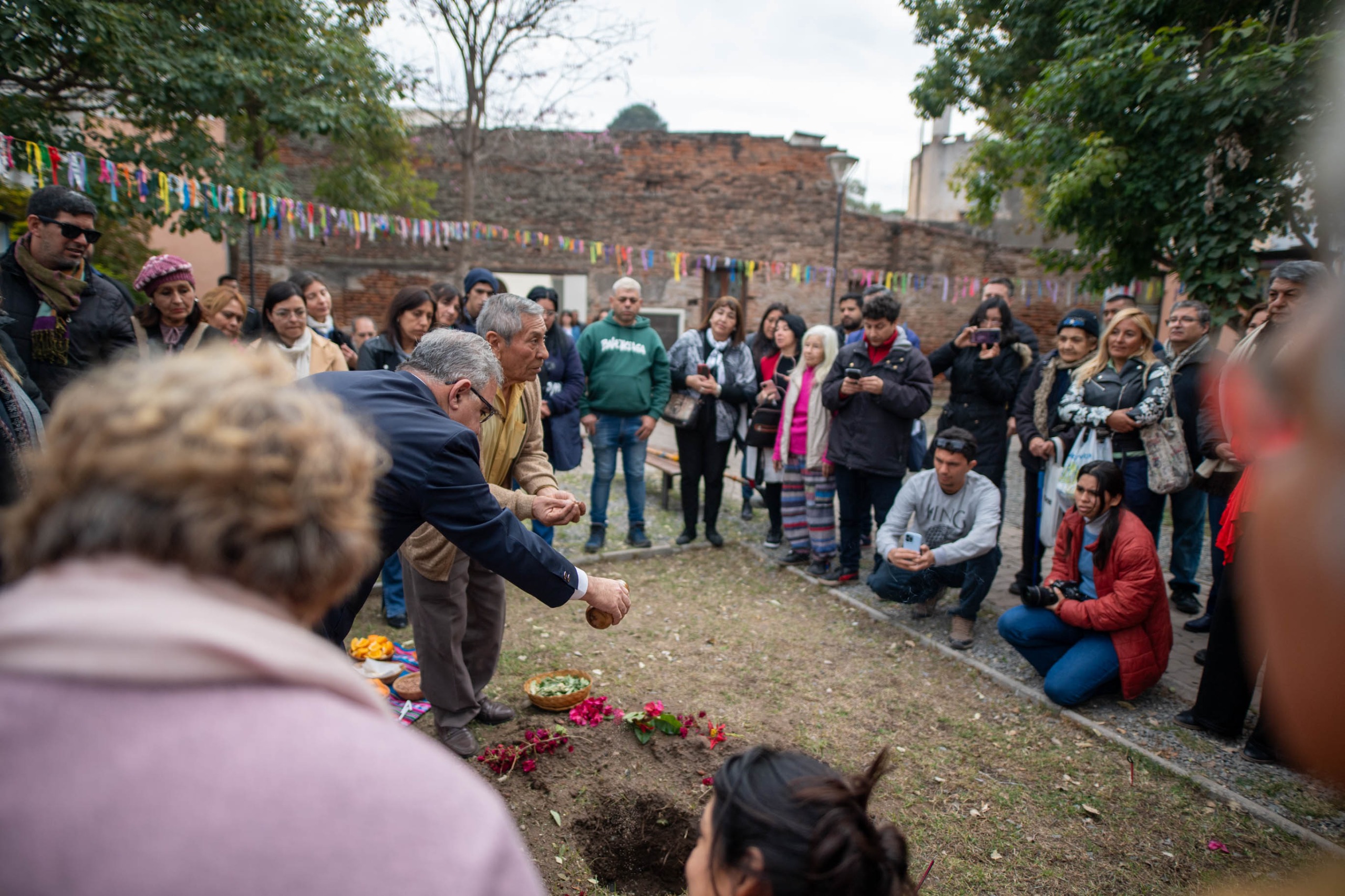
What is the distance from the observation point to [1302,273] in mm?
4105

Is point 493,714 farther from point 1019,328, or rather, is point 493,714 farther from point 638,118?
point 638,118

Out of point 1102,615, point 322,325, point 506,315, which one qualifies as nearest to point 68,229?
point 322,325

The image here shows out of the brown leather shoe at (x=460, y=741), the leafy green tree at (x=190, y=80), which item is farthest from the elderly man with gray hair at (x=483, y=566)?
the leafy green tree at (x=190, y=80)

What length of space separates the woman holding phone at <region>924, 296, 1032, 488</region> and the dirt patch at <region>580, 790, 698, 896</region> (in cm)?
366

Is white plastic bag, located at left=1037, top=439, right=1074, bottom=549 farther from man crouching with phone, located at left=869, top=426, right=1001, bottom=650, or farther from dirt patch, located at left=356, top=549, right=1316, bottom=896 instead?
dirt patch, located at left=356, top=549, right=1316, bottom=896

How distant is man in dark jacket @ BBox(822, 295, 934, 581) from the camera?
5.50m

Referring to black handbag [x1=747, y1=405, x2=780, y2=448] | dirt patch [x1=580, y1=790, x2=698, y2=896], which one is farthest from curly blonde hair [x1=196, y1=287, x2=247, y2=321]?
black handbag [x1=747, y1=405, x2=780, y2=448]

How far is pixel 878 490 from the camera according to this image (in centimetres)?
570

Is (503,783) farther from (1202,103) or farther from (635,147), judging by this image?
(635,147)

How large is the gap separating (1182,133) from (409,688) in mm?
8205

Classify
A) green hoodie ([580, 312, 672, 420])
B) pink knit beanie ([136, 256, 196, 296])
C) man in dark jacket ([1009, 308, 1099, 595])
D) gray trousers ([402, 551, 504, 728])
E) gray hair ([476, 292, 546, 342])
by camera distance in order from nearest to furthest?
1. gray trousers ([402, 551, 504, 728])
2. gray hair ([476, 292, 546, 342])
3. pink knit beanie ([136, 256, 196, 296])
4. man in dark jacket ([1009, 308, 1099, 595])
5. green hoodie ([580, 312, 672, 420])

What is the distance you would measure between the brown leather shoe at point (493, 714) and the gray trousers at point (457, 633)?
52 mm

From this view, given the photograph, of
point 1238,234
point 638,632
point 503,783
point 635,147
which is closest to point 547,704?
point 503,783

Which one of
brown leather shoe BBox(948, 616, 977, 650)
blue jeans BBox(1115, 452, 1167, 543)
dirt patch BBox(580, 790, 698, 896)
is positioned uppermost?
A: blue jeans BBox(1115, 452, 1167, 543)
